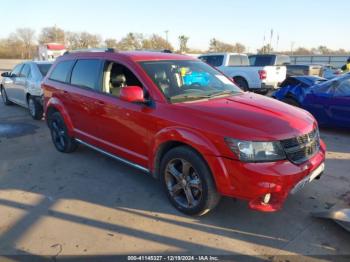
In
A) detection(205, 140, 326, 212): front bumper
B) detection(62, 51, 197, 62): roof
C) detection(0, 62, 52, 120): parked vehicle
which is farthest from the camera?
detection(0, 62, 52, 120): parked vehicle

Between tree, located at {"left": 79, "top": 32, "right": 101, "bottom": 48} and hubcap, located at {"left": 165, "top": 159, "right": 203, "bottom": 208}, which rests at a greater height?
tree, located at {"left": 79, "top": 32, "right": 101, "bottom": 48}

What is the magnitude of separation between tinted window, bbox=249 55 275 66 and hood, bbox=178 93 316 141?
46.2 ft

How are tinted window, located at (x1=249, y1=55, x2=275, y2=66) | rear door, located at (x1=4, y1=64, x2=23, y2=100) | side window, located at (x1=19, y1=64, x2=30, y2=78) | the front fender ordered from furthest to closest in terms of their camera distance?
tinted window, located at (x1=249, y1=55, x2=275, y2=66) < rear door, located at (x1=4, y1=64, x2=23, y2=100) < side window, located at (x1=19, y1=64, x2=30, y2=78) < the front fender

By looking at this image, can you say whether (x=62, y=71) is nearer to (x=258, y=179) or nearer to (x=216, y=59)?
(x=258, y=179)

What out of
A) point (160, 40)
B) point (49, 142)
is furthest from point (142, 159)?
point (160, 40)

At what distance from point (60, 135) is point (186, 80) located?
9.85 ft

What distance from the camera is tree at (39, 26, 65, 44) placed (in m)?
71.8

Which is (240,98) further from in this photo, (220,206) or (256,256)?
(256,256)

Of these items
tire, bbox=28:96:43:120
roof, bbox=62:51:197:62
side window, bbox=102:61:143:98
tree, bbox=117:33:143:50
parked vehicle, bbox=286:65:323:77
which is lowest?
tire, bbox=28:96:43:120

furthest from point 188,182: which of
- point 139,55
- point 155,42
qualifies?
point 155,42

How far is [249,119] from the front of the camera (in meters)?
3.68

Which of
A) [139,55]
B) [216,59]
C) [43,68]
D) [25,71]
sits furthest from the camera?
[216,59]

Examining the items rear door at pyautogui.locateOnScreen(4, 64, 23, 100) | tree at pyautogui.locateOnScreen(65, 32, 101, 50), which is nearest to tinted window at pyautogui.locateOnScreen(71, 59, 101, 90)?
rear door at pyautogui.locateOnScreen(4, 64, 23, 100)

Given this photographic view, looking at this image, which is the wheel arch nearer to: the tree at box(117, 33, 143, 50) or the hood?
the hood
